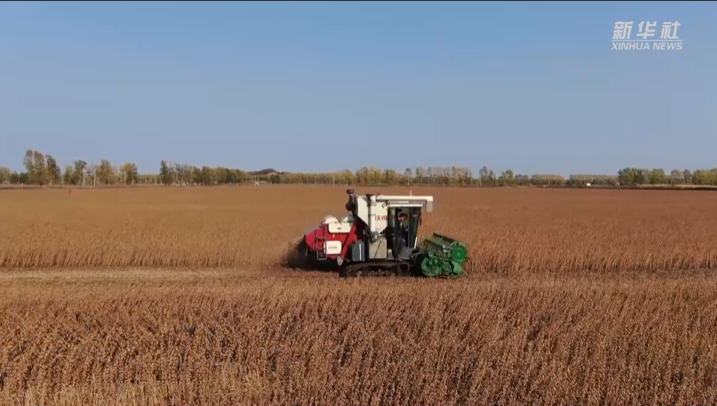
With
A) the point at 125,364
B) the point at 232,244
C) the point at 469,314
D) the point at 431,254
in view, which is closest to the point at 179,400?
the point at 125,364

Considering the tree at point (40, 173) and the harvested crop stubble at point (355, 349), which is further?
the tree at point (40, 173)

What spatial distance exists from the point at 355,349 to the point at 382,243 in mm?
8212

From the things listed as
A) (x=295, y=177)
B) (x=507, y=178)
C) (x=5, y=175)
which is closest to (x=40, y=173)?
(x=5, y=175)

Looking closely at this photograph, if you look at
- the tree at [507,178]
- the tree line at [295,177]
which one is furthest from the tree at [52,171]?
the tree at [507,178]

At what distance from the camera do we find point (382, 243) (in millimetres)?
14703

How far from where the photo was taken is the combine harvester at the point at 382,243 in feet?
48.0

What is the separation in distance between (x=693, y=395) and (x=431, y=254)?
9.07m

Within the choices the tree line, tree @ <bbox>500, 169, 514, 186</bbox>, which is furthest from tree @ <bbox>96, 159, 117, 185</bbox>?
tree @ <bbox>500, 169, 514, 186</bbox>

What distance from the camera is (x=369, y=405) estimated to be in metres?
5.54

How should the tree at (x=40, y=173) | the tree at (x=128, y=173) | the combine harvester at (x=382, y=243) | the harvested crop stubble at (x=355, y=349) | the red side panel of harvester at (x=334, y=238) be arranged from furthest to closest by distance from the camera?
the tree at (x=128, y=173) < the tree at (x=40, y=173) < the red side panel of harvester at (x=334, y=238) < the combine harvester at (x=382, y=243) < the harvested crop stubble at (x=355, y=349)

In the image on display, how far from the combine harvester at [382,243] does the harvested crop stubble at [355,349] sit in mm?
5502

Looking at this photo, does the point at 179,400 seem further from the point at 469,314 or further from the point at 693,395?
the point at 693,395

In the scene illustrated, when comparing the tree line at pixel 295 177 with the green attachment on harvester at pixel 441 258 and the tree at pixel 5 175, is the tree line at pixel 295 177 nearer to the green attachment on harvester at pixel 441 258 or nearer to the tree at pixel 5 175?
the tree at pixel 5 175

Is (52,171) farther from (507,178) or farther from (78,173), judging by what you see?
(507,178)
